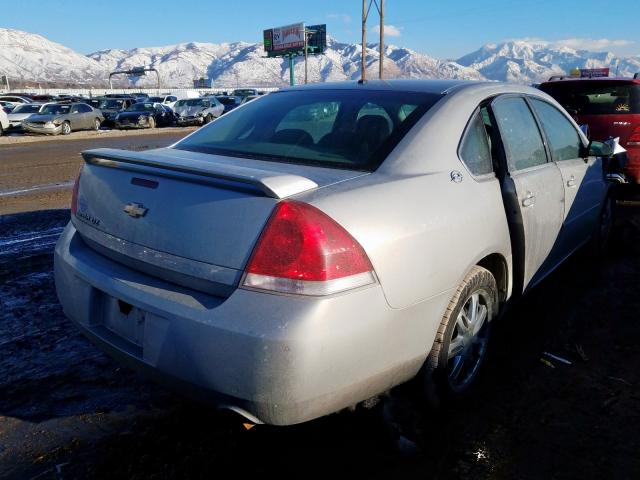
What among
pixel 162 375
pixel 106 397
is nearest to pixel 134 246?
pixel 162 375

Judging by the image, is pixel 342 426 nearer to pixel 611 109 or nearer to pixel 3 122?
pixel 611 109

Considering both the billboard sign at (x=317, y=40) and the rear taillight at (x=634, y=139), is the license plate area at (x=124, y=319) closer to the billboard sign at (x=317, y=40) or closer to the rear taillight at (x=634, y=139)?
the rear taillight at (x=634, y=139)

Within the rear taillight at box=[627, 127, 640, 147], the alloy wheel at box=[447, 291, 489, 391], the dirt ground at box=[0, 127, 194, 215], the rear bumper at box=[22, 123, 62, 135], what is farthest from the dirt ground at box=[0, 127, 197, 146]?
the alloy wheel at box=[447, 291, 489, 391]

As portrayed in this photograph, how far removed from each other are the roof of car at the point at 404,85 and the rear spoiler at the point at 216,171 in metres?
1.19

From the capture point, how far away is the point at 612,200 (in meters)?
5.04

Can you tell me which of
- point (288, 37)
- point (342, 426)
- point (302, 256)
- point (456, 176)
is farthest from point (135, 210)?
point (288, 37)

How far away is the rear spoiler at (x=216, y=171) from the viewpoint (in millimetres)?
1955

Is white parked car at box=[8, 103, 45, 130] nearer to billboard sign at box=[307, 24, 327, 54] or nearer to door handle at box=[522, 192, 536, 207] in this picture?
door handle at box=[522, 192, 536, 207]

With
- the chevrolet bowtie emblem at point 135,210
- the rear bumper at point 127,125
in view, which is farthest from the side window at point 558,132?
the rear bumper at point 127,125

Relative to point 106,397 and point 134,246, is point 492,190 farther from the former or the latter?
point 106,397

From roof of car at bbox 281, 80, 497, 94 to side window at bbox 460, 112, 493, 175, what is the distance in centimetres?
26

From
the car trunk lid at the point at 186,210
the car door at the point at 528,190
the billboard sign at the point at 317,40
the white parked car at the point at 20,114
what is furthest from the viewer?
the billboard sign at the point at 317,40

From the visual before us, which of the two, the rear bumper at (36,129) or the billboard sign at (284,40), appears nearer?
the rear bumper at (36,129)

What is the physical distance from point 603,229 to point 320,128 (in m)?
3.27
